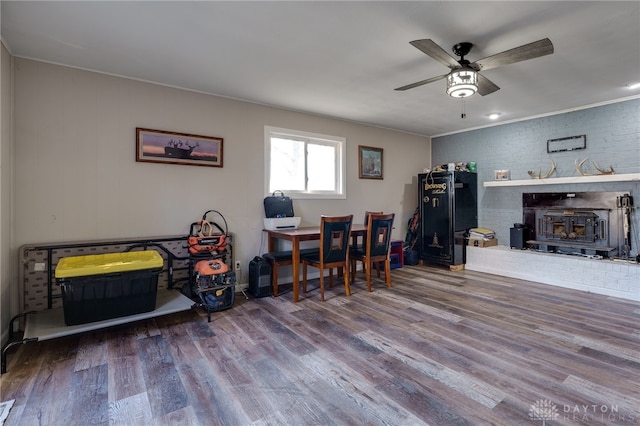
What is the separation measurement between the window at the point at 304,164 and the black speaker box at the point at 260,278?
1.04m

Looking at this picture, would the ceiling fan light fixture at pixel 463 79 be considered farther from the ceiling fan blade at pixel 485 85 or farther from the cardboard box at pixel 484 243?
the cardboard box at pixel 484 243

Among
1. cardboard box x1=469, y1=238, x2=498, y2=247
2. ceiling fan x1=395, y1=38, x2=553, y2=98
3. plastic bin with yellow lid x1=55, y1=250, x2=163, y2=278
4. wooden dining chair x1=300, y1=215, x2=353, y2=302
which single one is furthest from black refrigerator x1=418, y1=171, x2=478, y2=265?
plastic bin with yellow lid x1=55, y1=250, x2=163, y2=278

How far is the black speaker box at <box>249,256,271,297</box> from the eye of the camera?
12.4 feet

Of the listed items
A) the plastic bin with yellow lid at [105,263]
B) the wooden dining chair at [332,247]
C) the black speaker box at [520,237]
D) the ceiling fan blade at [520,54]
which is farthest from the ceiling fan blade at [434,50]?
the black speaker box at [520,237]

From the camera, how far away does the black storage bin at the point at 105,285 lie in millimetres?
2463

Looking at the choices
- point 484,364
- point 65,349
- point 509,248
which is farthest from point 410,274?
point 65,349

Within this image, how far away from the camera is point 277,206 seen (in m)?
4.22

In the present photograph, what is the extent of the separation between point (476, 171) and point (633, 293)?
2760 millimetres

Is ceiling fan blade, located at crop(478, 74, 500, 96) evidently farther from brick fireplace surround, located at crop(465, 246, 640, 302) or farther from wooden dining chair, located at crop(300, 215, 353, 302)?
brick fireplace surround, located at crop(465, 246, 640, 302)

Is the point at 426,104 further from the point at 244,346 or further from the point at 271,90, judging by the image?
the point at 244,346

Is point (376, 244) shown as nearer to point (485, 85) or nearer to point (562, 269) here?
point (485, 85)

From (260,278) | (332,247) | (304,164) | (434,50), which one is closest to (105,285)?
(260,278)

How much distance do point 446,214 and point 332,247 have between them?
2543 mm

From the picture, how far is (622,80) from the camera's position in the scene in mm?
3451
